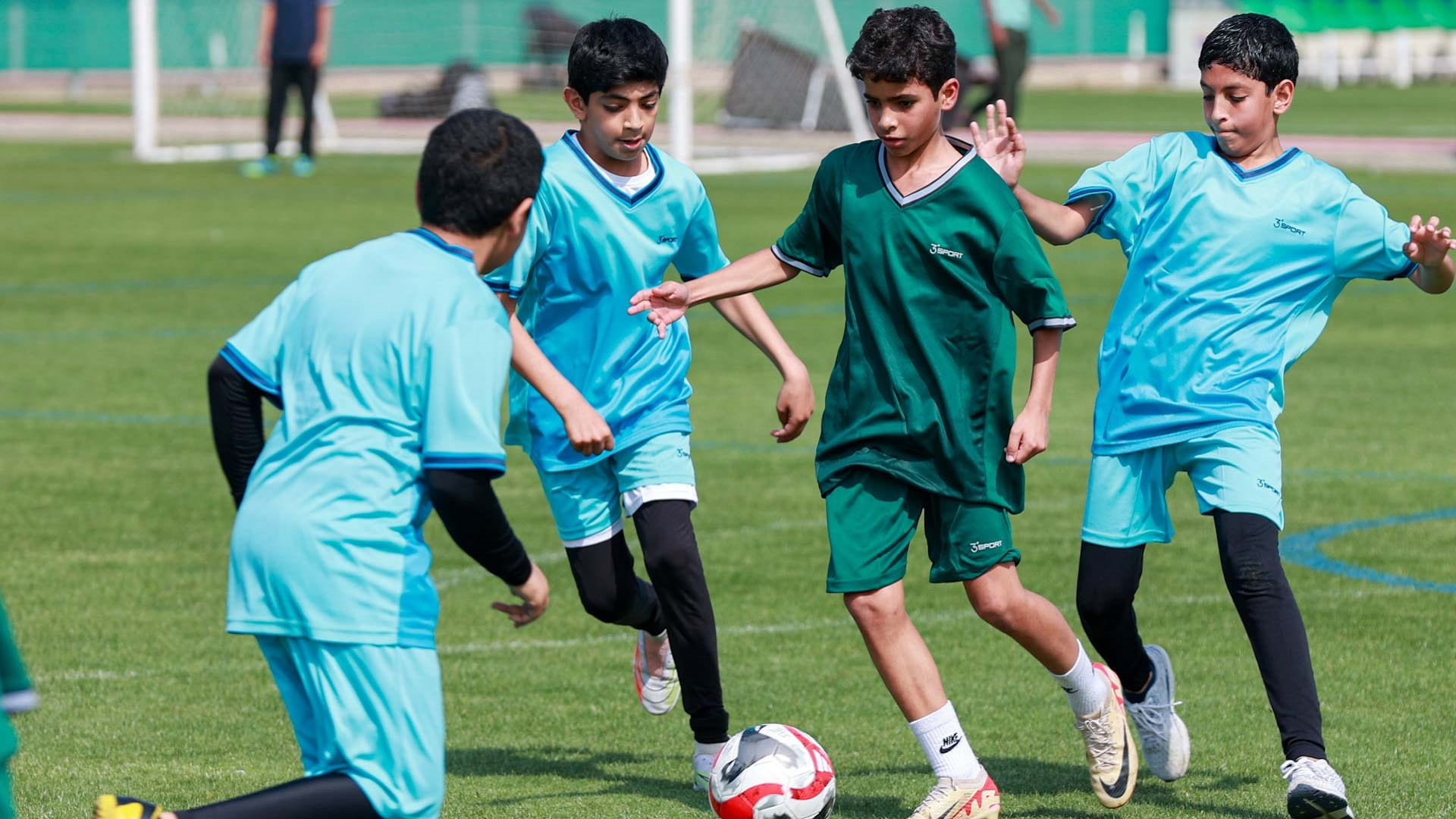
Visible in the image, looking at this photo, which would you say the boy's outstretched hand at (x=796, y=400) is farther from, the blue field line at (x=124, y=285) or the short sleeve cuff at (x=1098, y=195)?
the blue field line at (x=124, y=285)

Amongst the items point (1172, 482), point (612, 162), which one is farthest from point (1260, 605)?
point (612, 162)

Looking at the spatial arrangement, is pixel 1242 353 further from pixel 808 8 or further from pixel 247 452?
pixel 808 8

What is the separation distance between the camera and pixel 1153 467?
17.3 feet

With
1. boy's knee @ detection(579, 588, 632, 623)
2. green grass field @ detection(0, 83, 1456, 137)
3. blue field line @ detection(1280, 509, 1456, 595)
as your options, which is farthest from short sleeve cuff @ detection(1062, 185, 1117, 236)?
green grass field @ detection(0, 83, 1456, 137)

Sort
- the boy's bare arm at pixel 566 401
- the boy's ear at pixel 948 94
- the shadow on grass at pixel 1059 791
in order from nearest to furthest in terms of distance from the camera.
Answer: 1. the boy's bare arm at pixel 566 401
2. the boy's ear at pixel 948 94
3. the shadow on grass at pixel 1059 791

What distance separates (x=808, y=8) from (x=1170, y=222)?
23.2 m

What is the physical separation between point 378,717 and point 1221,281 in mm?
2437

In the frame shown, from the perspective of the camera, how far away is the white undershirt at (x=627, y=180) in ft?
18.1

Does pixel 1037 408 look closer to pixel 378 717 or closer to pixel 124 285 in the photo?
pixel 378 717

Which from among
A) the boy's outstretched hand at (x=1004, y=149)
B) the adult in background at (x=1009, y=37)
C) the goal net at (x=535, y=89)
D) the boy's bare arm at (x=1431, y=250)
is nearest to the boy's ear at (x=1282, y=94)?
the boy's bare arm at (x=1431, y=250)

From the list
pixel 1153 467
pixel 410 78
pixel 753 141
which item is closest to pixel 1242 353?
pixel 1153 467

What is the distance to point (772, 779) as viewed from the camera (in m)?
4.98

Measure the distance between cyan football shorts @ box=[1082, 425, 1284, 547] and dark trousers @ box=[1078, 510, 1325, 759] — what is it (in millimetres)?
36

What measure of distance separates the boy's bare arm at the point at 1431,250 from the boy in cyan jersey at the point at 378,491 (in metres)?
2.33
